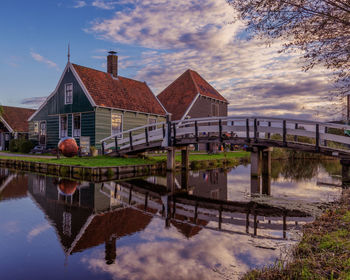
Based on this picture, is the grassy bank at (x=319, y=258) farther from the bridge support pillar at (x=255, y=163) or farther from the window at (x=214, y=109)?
the window at (x=214, y=109)

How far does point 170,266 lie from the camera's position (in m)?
5.19

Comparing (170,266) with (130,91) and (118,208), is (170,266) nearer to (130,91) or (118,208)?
(118,208)

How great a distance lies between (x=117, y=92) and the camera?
2633 cm

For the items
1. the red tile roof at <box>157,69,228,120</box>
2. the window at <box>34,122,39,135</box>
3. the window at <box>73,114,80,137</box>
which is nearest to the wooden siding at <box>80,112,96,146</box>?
the window at <box>73,114,80,137</box>

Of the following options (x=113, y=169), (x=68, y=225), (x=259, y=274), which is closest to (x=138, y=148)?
(x=113, y=169)

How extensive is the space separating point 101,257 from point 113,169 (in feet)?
37.4

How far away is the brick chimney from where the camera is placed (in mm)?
27875

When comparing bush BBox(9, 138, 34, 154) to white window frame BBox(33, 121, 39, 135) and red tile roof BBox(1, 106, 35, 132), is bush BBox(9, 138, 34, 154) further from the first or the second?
red tile roof BBox(1, 106, 35, 132)

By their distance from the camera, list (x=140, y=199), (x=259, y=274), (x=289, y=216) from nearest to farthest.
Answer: (x=259, y=274) < (x=289, y=216) < (x=140, y=199)

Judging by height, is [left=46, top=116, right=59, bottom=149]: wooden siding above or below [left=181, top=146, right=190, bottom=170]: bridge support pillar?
above

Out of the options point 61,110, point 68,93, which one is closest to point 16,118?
point 61,110

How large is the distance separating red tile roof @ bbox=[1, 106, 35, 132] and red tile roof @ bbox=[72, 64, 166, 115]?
14943 mm

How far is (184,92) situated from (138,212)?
84.6 ft

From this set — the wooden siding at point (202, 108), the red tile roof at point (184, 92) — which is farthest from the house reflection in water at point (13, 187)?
the wooden siding at point (202, 108)
